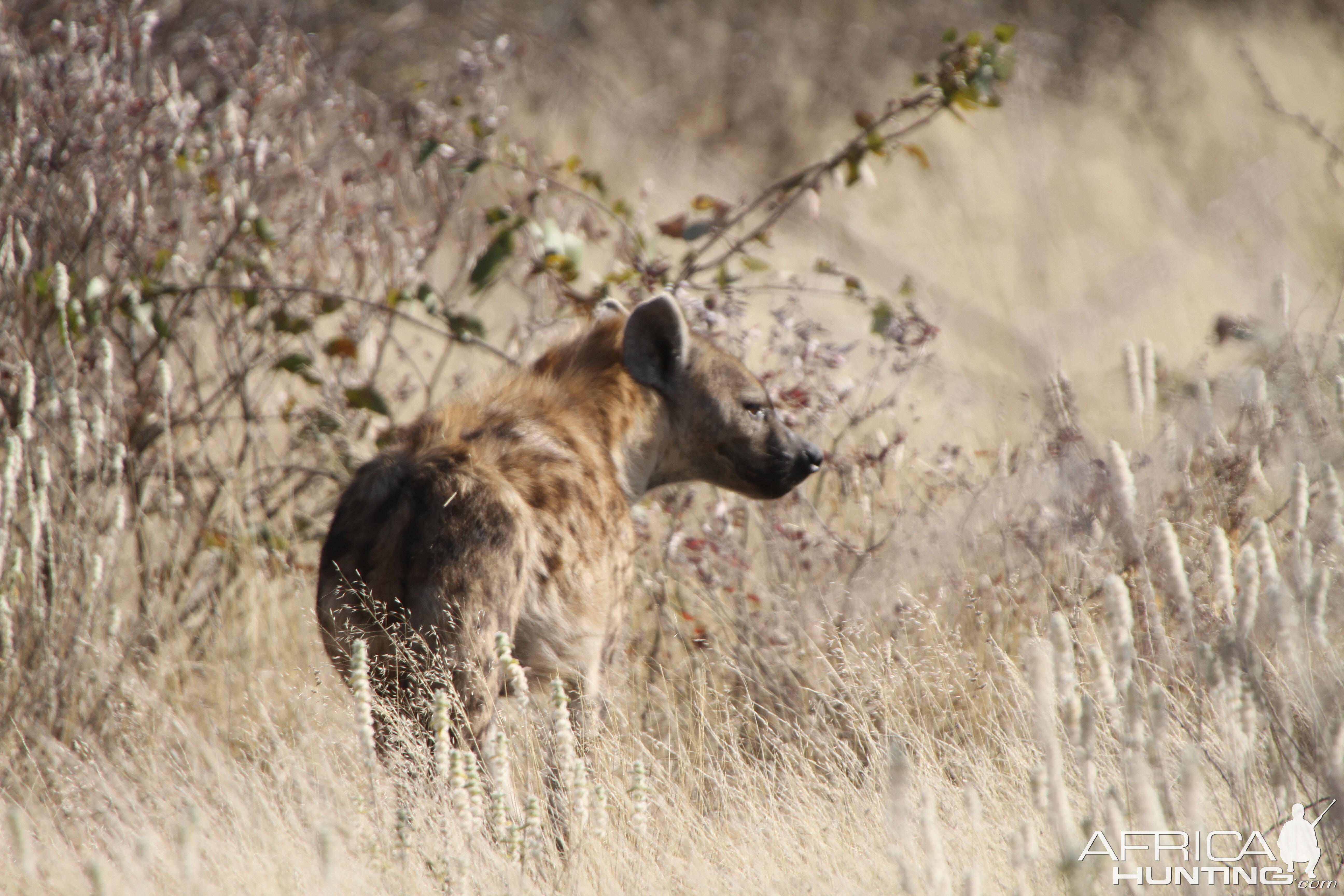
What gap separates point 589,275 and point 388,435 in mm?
5597

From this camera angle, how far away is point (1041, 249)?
1680mm

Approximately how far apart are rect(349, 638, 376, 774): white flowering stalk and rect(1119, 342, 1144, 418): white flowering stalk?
180 centimetres

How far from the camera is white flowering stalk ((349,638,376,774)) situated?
2.16 m

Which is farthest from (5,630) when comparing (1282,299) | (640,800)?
(1282,299)

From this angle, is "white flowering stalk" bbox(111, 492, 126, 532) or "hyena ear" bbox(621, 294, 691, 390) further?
"hyena ear" bbox(621, 294, 691, 390)

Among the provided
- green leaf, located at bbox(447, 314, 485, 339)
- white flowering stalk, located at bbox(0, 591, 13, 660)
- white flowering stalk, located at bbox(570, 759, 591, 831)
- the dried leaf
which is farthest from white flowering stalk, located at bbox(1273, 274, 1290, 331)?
white flowering stalk, located at bbox(0, 591, 13, 660)

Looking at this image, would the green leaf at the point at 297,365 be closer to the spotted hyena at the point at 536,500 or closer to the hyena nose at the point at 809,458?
the spotted hyena at the point at 536,500

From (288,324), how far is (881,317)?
218 cm

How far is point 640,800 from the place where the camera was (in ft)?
8.74

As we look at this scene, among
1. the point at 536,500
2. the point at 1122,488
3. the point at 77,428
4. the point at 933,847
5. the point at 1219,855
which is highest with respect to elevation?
the point at 77,428

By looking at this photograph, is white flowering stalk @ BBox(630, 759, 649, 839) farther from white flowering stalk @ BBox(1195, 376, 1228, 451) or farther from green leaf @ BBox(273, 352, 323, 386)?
green leaf @ BBox(273, 352, 323, 386)

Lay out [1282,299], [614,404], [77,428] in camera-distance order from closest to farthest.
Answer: [1282,299]
[77,428]
[614,404]

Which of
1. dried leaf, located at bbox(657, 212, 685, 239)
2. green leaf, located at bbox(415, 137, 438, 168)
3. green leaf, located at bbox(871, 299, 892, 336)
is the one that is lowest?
green leaf, located at bbox(871, 299, 892, 336)

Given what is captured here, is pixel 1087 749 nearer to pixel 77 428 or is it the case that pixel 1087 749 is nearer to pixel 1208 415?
pixel 1208 415
